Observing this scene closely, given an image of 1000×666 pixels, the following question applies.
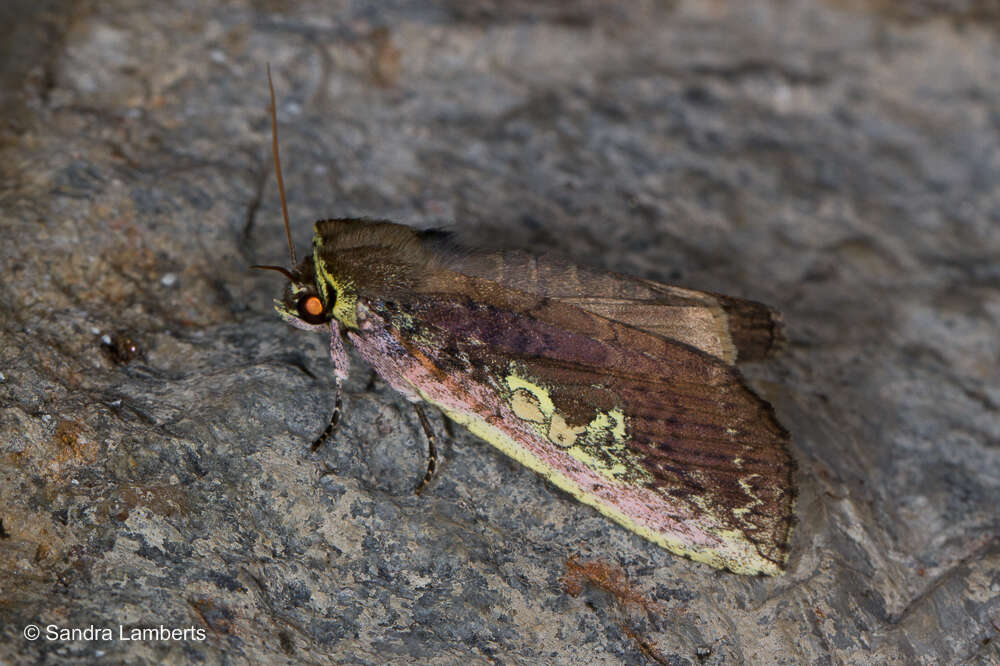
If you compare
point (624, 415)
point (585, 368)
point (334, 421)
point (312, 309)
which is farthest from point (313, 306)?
point (624, 415)

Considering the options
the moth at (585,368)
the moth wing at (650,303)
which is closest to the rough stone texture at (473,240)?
the moth at (585,368)

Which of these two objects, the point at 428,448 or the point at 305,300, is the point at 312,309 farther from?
the point at 428,448

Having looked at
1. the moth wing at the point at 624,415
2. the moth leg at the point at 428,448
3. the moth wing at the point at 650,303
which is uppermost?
the moth wing at the point at 650,303

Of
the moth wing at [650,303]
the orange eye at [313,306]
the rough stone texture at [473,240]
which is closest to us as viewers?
the rough stone texture at [473,240]

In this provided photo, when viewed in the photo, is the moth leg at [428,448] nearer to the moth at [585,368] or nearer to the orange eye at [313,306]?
the moth at [585,368]

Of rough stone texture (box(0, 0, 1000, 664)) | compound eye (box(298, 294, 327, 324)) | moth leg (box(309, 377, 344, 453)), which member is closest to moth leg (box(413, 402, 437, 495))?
rough stone texture (box(0, 0, 1000, 664))

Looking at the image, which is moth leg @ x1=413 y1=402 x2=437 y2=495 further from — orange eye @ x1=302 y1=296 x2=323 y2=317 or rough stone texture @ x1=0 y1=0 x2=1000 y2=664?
orange eye @ x1=302 y1=296 x2=323 y2=317
